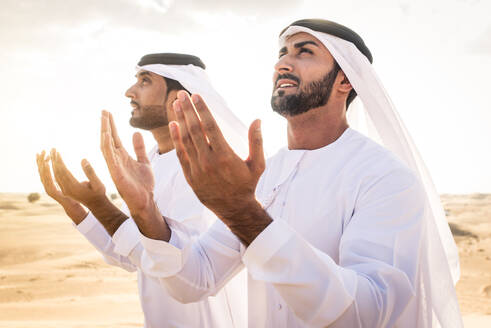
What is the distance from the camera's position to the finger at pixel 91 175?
2.54 meters

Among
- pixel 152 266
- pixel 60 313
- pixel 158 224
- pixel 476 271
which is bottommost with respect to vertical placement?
pixel 476 271

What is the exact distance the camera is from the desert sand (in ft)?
24.4

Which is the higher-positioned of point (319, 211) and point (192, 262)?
point (319, 211)

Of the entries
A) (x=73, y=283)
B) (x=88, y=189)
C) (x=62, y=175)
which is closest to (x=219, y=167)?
(x=88, y=189)

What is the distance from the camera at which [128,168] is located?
2.12m

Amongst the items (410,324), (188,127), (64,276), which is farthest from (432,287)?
(64,276)

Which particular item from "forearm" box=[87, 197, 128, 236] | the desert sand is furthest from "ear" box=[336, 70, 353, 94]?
the desert sand

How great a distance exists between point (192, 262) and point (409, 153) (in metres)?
1.38

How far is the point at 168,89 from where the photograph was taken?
13.8 ft

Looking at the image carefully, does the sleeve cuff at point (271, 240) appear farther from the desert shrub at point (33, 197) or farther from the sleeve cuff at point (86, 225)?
the desert shrub at point (33, 197)

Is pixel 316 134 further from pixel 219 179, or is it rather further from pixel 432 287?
pixel 219 179

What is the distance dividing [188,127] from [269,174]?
122cm

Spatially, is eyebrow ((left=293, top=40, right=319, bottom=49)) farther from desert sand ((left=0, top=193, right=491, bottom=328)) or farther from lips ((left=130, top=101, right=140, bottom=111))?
desert sand ((left=0, top=193, right=491, bottom=328))

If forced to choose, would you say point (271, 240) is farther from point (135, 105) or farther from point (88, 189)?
point (135, 105)
